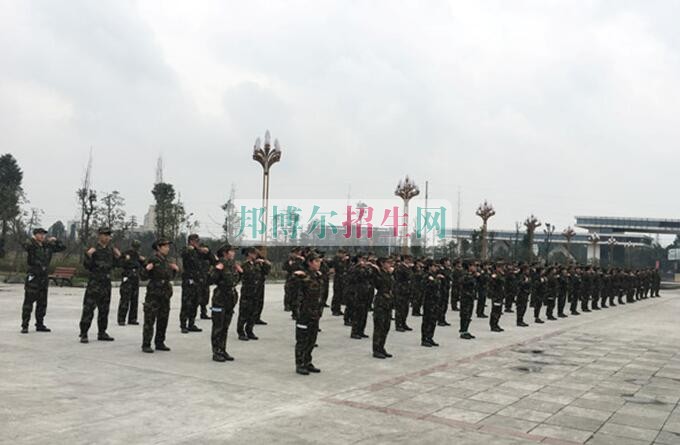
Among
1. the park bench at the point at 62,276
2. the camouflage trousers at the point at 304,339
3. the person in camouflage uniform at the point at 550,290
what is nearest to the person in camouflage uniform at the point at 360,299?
the camouflage trousers at the point at 304,339

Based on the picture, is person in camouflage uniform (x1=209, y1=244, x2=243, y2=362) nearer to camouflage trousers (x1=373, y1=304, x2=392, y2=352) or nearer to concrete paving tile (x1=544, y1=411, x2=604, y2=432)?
camouflage trousers (x1=373, y1=304, x2=392, y2=352)

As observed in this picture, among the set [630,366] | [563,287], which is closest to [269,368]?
[630,366]

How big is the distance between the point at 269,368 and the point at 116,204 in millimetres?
25849

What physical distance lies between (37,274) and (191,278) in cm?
273

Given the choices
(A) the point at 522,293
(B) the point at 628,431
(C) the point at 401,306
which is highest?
(A) the point at 522,293

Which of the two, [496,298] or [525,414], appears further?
[496,298]

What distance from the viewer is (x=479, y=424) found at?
5.76 metres

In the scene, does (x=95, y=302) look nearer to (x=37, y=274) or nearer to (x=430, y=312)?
(x=37, y=274)

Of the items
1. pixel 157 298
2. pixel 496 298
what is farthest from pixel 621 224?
pixel 157 298

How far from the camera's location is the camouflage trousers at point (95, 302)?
9.45m

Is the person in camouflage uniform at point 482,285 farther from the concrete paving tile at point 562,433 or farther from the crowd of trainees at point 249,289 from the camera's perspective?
the concrete paving tile at point 562,433

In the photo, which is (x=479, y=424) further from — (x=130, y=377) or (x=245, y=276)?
(x=245, y=276)

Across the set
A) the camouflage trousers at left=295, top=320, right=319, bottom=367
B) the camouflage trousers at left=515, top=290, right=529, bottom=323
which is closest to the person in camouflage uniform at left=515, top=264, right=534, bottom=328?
the camouflage trousers at left=515, top=290, right=529, bottom=323

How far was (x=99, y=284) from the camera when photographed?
9.55 m
